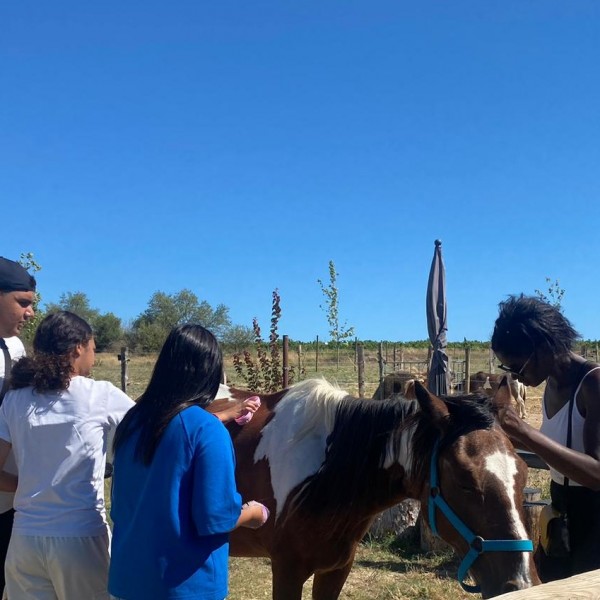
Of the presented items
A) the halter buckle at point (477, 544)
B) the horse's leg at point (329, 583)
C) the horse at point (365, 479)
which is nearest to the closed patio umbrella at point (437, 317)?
the horse at point (365, 479)

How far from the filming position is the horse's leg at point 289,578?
301cm

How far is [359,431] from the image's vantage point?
3062 millimetres

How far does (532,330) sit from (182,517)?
1654mm

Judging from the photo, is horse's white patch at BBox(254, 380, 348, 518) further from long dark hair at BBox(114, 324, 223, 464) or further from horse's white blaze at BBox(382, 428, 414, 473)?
long dark hair at BBox(114, 324, 223, 464)

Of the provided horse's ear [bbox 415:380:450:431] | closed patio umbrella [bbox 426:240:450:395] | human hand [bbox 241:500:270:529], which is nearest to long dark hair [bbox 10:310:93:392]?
human hand [bbox 241:500:270:529]

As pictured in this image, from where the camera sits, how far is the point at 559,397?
8.70ft

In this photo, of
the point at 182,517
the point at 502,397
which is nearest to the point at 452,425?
the point at 502,397

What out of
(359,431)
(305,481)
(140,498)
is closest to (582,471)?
(359,431)

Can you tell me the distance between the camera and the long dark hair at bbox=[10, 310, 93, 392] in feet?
7.36

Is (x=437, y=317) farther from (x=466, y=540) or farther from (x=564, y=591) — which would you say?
(x=564, y=591)

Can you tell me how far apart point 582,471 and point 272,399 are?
6.02 ft

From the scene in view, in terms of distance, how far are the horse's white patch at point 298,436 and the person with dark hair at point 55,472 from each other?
1063mm

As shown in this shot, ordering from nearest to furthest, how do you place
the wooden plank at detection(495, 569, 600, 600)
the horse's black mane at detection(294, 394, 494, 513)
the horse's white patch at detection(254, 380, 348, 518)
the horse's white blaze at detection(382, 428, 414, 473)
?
the wooden plank at detection(495, 569, 600, 600)
the horse's white blaze at detection(382, 428, 414, 473)
the horse's black mane at detection(294, 394, 494, 513)
the horse's white patch at detection(254, 380, 348, 518)

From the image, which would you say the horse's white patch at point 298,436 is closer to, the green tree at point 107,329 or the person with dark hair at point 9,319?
the person with dark hair at point 9,319
